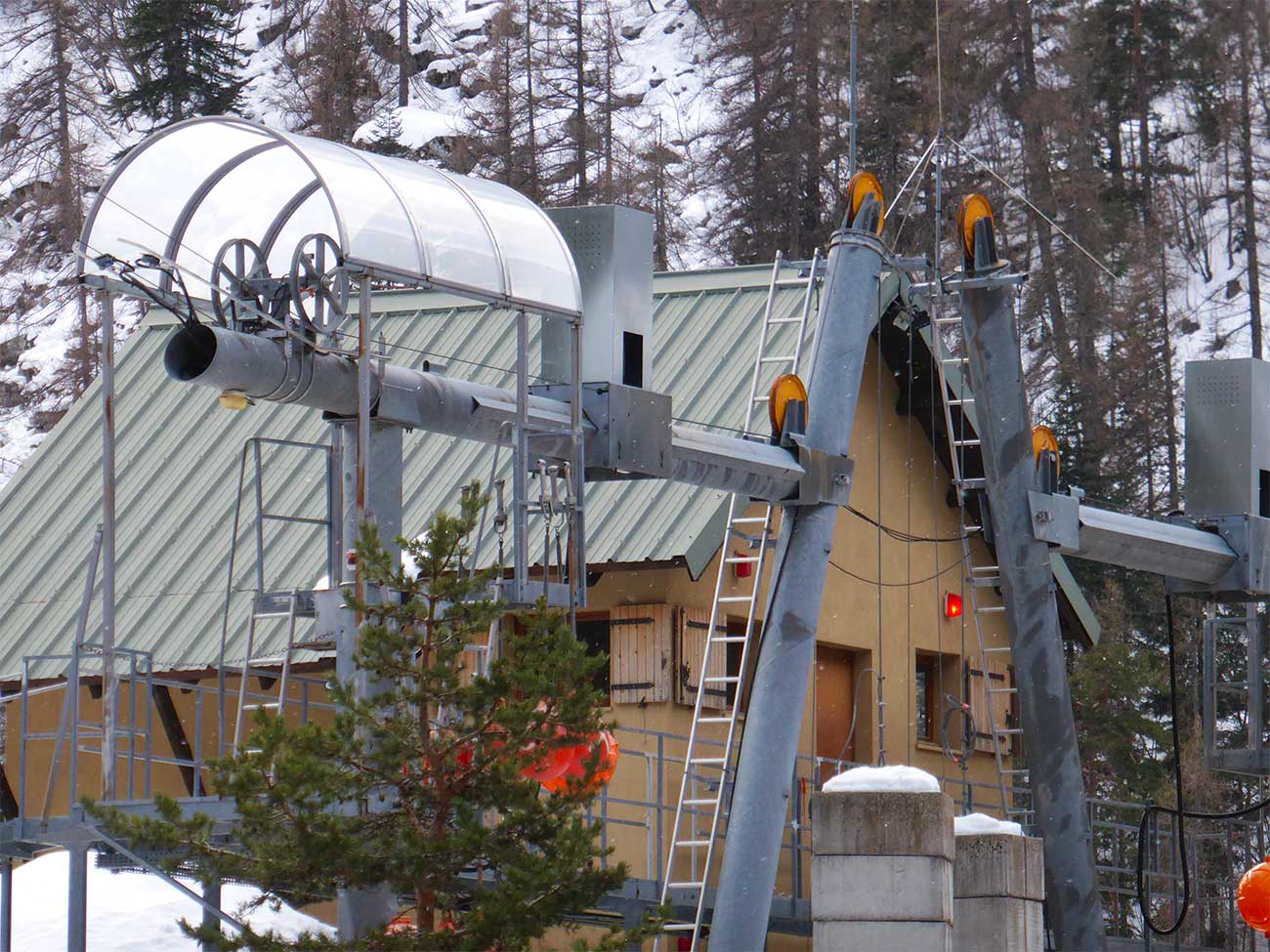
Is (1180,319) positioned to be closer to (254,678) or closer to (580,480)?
(254,678)

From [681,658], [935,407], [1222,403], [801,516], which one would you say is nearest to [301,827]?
[801,516]

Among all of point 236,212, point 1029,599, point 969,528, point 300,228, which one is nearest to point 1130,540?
point 1029,599

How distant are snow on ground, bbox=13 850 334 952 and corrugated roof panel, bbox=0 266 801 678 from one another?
6.86 ft

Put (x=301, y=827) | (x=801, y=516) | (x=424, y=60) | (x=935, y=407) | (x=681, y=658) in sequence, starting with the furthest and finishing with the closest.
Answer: (x=424, y=60) < (x=935, y=407) < (x=681, y=658) < (x=801, y=516) < (x=301, y=827)

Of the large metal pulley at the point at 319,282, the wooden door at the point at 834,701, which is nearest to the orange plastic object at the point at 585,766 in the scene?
the large metal pulley at the point at 319,282

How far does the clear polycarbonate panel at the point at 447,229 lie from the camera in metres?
12.4

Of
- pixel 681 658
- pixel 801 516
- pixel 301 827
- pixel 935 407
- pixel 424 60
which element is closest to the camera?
pixel 301 827

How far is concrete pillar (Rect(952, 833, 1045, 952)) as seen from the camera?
12.7 meters

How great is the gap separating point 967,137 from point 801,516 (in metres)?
41.3

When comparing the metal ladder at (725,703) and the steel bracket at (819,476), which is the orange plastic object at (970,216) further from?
the steel bracket at (819,476)

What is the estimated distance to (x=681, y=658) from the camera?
1881 cm

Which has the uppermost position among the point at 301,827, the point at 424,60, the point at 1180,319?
the point at 424,60

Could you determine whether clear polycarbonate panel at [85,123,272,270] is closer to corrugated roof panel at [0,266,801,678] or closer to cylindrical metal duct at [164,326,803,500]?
cylindrical metal duct at [164,326,803,500]

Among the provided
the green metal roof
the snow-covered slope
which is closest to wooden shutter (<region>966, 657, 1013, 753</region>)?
the green metal roof
